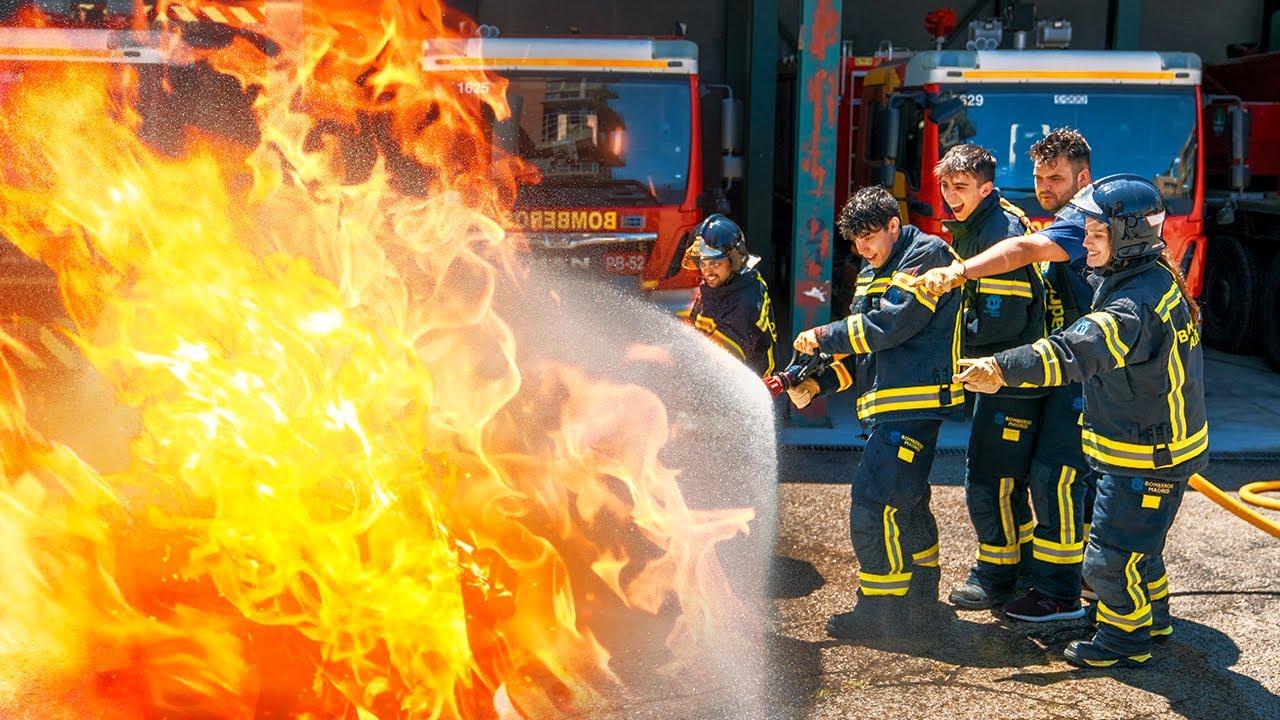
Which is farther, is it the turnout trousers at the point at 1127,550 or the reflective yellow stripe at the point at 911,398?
the reflective yellow stripe at the point at 911,398

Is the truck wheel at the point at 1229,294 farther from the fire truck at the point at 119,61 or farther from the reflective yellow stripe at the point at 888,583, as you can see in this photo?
the fire truck at the point at 119,61

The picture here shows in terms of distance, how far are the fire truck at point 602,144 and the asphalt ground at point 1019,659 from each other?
3.46 meters

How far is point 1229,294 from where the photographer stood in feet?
40.3

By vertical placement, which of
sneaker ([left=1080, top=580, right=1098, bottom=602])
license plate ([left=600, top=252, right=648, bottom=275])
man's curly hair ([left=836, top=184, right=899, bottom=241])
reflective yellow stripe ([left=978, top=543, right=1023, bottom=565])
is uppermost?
man's curly hair ([left=836, top=184, right=899, bottom=241])

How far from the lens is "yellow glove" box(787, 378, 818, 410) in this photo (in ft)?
17.9

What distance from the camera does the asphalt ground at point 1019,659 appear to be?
4.54 meters

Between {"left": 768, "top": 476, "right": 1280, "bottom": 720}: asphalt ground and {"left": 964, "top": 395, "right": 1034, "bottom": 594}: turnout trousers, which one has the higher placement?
{"left": 964, "top": 395, "right": 1034, "bottom": 594}: turnout trousers

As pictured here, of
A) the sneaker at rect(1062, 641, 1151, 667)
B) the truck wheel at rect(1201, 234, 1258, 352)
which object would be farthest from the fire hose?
the truck wheel at rect(1201, 234, 1258, 352)

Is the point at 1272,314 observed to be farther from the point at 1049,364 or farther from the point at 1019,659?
the point at 1049,364

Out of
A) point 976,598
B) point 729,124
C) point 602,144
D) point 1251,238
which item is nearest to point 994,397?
point 976,598

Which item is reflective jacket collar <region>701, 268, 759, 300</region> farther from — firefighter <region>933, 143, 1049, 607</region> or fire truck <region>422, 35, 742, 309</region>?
fire truck <region>422, 35, 742, 309</region>

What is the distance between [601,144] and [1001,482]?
457cm

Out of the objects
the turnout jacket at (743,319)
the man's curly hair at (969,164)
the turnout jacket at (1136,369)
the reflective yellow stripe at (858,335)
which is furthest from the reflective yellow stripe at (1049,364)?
the turnout jacket at (743,319)

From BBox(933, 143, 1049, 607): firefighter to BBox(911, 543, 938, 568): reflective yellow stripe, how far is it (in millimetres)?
202
